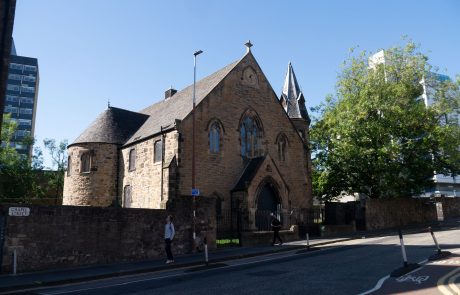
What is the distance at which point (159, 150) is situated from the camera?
27.1 metres

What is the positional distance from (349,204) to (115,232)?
2166cm

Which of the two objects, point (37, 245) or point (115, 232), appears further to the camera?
point (115, 232)

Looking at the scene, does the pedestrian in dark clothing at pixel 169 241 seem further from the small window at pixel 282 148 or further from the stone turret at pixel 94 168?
the small window at pixel 282 148

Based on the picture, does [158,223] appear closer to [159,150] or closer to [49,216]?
[49,216]

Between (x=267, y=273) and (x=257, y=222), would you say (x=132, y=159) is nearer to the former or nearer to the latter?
(x=257, y=222)

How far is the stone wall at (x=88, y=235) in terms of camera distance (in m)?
13.7

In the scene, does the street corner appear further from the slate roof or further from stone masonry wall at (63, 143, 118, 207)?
stone masonry wall at (63, 143, 118, 207)

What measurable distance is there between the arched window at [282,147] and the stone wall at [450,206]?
1974 cm

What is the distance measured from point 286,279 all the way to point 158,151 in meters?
18.4

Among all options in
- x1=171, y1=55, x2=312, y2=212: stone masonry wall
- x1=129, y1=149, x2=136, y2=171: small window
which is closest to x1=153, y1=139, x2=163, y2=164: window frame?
x1=171, y1=55, x2=312, y2=212: stone masonry wall

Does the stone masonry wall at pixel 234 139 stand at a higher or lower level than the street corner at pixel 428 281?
higher

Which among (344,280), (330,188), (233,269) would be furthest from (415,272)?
(330,188)

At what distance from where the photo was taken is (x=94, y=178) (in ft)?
102

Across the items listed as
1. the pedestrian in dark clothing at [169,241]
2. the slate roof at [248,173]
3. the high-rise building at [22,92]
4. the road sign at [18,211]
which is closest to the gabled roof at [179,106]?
the slate roof at [248,173]
